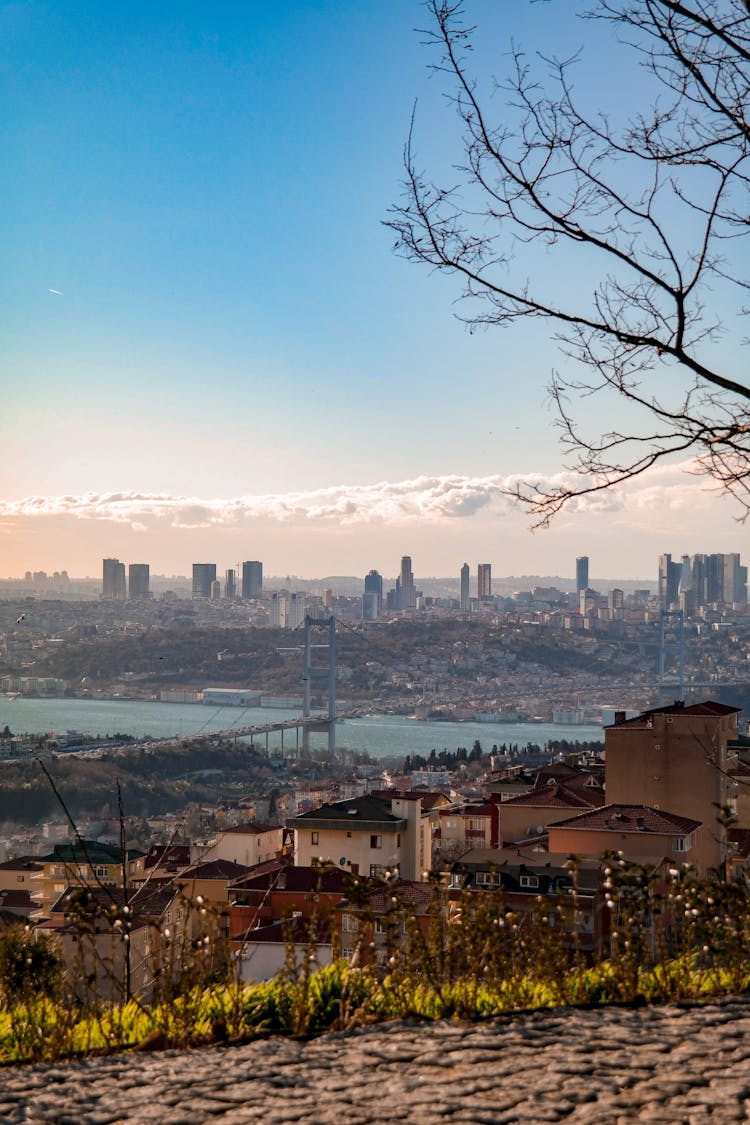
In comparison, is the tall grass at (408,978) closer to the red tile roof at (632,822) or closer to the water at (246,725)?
the red tile roof at (632,822)

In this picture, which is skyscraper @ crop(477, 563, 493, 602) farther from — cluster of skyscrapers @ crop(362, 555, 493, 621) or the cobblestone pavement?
the cobblestone pavement

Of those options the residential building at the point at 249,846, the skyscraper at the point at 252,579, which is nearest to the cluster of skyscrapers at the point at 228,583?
the skyscraper at the point at 252,579

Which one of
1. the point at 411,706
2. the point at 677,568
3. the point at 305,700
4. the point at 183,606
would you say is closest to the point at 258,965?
the point at 305,700

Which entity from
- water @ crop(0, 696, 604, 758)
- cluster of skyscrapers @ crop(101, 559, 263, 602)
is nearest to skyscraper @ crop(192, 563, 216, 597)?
cluster of skyscrapers @ crop(101, 559, 263, 602)

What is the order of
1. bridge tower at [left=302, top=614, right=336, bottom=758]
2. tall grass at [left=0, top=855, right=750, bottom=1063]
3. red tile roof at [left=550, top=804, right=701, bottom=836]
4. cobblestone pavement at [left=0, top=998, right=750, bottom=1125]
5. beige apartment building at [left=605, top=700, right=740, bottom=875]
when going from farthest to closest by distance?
bridge tower at [left=302, top=614, right=336, bottom=758] → beige apartment building at [left=605, top=700, right=740, bottom=875] → red tile roof at [left=550, top=804, right=701, bottom=836] → tall grass at [left=0, top=855, right=750, bottom=1063] → cobblestone pavement at [left=0, top=998, right=750, bottom=1125]

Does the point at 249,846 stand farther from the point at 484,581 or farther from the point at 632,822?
the point at 484,581

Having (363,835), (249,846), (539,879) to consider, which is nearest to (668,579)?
(249,846)

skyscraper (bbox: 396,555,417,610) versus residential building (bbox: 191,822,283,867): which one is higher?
skyscraper (bbox: 396,555,417,610)
